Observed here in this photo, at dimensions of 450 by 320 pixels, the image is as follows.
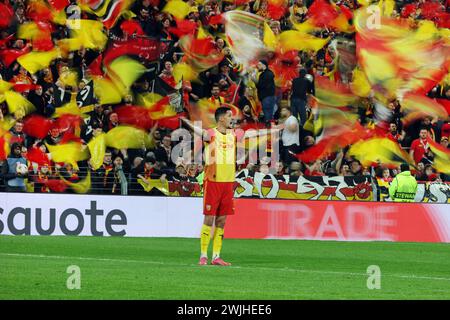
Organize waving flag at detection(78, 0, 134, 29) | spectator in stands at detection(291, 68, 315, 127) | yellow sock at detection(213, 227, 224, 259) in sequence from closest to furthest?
yellow sock at detection(213, 227, 224, 259) → spectator in stands at detection(291, 68, 315, 127) → waving flag at detection(78, 0, 134, 29)

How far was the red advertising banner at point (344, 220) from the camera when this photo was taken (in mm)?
23062

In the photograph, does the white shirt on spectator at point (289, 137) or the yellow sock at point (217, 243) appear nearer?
the yellow sock at point (217, 243)

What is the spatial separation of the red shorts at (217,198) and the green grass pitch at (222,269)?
0.74 meters

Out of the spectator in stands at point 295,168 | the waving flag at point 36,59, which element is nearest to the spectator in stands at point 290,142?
the spectator in stands at point 295,168

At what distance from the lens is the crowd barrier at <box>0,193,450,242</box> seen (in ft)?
74.9

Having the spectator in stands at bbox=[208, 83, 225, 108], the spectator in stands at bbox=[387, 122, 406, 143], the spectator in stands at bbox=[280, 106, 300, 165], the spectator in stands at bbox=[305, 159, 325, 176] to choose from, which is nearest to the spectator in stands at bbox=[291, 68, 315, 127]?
the spectator in stands at bbox=[280, 106, 300, 165]

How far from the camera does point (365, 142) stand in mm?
25531

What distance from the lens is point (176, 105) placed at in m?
25.3

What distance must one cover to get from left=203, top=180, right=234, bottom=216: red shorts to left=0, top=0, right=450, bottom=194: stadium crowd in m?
7.53

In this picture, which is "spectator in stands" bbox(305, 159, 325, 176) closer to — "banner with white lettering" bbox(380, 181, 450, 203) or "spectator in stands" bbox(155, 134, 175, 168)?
"banner with white lettering" bbox(380, 181, 450, 203)

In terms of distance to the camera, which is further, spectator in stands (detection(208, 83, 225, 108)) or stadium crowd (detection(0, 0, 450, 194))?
spectator in stands (detection(208, 83, 225, 108))

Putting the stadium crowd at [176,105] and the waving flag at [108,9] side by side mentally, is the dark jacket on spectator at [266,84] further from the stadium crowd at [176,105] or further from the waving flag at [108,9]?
the waving flag at [108,9]

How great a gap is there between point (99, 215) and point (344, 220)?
4.65m

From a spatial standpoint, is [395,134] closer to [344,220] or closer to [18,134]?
[344,220]
